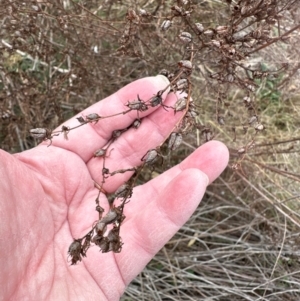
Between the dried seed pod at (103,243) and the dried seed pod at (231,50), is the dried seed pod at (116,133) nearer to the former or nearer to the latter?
the dried seed pod at (231,50)

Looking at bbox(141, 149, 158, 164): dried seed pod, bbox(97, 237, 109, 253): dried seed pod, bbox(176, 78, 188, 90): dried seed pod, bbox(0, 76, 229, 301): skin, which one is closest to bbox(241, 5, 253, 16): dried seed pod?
bbox(176, 78, 188, 90): dried seed pod

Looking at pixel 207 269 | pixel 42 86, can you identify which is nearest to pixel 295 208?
pixel 207 269

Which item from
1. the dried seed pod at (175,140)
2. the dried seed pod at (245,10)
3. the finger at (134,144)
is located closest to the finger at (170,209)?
the finger at (134,144)

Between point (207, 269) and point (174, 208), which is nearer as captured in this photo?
point (174, 208)

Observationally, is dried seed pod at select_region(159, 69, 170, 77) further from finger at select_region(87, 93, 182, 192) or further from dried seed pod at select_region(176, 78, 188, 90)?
dried seed pod at select_region(176, 78, 188, 90)

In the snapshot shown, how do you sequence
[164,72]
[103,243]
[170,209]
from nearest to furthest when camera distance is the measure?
[103,243], [170,209], [164,72]

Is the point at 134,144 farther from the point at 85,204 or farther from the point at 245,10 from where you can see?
the point at 245,10

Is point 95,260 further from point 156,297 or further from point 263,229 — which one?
point 263,229

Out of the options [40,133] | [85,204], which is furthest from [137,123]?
[40,133]
